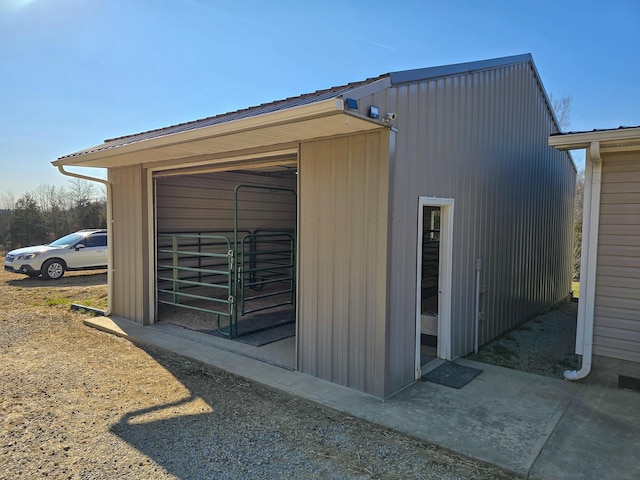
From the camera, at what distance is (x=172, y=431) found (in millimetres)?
2803

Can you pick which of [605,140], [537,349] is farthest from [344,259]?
[537,349]

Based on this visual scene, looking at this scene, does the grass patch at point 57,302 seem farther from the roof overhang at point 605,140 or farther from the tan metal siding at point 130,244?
the roof overhang at point 605,140

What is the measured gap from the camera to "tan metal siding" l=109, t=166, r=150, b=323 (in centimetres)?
554

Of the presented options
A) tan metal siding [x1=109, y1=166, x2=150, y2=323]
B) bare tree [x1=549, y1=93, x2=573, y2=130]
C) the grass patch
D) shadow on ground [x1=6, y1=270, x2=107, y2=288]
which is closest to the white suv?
shadow on ground [x1=6, y1=270, x2=107, y2=288]

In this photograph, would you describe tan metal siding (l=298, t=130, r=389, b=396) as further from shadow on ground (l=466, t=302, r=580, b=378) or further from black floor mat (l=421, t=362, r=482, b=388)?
shadow on ground (l=466, t=302, r=580, b=378)

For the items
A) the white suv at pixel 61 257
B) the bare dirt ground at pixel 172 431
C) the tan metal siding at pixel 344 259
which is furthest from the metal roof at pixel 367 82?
the white suv at pixel 61 257

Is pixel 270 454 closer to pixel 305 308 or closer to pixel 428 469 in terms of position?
pixel 428 469

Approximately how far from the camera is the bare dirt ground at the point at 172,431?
235cm

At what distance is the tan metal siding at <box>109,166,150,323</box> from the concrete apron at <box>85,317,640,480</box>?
2.01 meters

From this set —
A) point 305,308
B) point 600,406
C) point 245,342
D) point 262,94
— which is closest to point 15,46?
point 262,94

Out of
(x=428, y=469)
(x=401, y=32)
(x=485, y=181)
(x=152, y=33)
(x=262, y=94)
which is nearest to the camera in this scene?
(x=428, y=469)

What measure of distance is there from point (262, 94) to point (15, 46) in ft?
12.6

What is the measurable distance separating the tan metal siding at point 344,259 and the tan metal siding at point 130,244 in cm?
286

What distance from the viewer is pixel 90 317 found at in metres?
6.10
